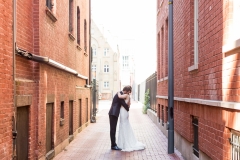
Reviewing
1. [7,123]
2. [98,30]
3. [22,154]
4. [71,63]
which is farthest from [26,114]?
[98,30]

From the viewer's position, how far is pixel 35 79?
8.01m

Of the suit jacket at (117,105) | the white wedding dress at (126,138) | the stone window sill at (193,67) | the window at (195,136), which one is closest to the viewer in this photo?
the stone window sill at (193,67)

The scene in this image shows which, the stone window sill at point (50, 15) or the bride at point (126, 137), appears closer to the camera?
the stone window sill at point (50, 15)

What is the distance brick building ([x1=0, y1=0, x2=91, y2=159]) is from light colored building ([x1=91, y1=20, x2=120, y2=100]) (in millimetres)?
52180

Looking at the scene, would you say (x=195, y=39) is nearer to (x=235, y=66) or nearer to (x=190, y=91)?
(x=190, y=91)

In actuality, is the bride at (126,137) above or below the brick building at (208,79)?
below

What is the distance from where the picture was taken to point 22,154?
714 centimetres

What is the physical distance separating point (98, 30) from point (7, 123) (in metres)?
58.2

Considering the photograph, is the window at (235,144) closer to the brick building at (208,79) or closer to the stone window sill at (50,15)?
the brick building at (208,79)

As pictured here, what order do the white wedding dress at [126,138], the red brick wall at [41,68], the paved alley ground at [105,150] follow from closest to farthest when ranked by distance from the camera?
1. the red brick wall at [41,68]
2. the paved alley ground at [105,150]
3. the white wedding dress at [126,138]

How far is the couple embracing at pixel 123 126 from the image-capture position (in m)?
11.2

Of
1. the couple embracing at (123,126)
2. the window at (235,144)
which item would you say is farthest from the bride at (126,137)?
the window at (235,144)

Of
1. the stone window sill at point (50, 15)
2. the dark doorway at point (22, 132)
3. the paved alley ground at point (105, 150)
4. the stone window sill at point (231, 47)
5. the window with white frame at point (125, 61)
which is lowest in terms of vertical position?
the paved alley ground at point (105, 150)

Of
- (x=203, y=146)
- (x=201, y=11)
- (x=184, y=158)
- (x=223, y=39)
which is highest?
(x=201, y=11)
